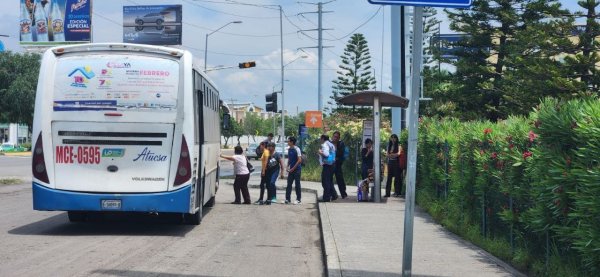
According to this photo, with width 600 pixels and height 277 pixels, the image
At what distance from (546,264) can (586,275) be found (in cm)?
104

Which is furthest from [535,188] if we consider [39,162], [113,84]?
[39,162]

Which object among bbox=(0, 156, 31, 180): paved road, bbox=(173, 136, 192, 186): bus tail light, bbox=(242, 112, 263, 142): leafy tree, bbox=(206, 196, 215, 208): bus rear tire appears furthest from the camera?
bbox=(242, 112, 263, 142): leafy tree

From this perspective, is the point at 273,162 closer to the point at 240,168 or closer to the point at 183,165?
the point at 240,168

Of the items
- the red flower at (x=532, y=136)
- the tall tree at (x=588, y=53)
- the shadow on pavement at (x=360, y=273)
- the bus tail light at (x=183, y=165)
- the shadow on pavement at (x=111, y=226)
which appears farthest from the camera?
the tall tree at (x=588, y=53)

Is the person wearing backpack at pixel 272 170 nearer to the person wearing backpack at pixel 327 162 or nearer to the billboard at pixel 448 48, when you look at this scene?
the person wearing backpack at pixel 327 162

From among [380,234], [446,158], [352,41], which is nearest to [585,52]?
[446,158]

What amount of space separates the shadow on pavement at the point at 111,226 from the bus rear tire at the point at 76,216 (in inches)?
3.8

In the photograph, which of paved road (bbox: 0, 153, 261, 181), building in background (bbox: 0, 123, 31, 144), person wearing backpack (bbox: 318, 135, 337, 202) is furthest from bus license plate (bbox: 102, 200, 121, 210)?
building in background (bbox: 0, 123, 31, 144)

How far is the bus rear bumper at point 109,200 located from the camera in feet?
36.0

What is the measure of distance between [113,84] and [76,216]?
10.3ft

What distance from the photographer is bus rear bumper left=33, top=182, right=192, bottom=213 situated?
10961mm

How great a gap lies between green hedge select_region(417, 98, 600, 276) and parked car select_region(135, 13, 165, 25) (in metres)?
35.5

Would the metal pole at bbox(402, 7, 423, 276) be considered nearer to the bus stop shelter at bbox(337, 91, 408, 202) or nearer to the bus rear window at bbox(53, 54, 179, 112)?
the bus rear window at bbox(53, 54, 179, 112)

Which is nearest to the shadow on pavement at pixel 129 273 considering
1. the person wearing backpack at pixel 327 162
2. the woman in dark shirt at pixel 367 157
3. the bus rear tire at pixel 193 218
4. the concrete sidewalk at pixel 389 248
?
the concrete sidewalk at pixel 389 248
